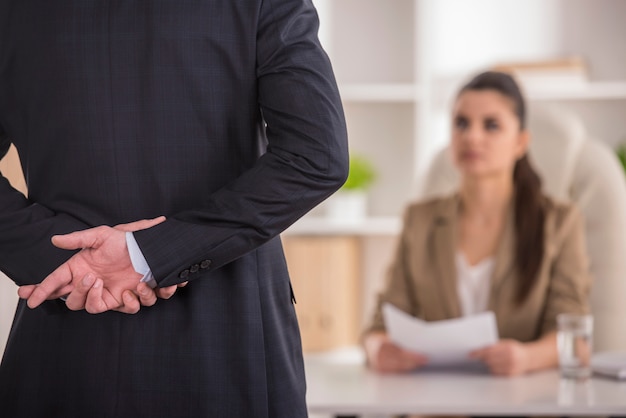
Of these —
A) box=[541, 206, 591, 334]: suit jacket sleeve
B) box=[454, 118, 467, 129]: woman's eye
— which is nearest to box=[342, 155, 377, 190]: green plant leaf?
box=[454, 118, 467, 129]: woman's eye

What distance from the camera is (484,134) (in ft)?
8.77

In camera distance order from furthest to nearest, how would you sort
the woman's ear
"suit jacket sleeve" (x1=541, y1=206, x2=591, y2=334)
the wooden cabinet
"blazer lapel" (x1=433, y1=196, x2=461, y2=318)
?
the wooden cabinet
the woman's ear
"blazer lapel" (x1=433, y1=196, x2=461, y2=318)
"suit jacket sleeve" (x1=541, y1=206, x2=591, y2=334)

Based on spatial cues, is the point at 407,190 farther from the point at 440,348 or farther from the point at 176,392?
the point at 176,392

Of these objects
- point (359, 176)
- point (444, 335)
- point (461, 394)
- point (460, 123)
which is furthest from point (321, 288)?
point (461, 394)

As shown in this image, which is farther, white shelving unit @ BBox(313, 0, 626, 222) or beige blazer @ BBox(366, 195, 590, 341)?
white shelving unit @ BBox(313, 0, 626, 222)

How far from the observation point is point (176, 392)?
3.84 ft

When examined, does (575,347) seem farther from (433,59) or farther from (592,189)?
(433,59)

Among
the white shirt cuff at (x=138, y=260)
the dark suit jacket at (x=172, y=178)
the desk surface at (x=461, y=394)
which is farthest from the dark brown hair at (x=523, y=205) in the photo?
the white shirt cuff at (x=138, y=260)

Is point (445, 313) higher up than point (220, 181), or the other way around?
point (220, 181)

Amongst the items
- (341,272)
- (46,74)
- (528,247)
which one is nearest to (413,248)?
(528,247)

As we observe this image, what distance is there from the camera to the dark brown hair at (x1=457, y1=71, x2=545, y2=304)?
259 centimetres

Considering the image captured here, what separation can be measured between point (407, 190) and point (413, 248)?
5.54ft

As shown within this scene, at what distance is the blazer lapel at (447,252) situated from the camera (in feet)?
8.69

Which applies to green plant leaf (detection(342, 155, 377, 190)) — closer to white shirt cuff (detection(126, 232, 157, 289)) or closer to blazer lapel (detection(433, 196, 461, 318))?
blazer lapel (detection(433, 196, 461, 318))
